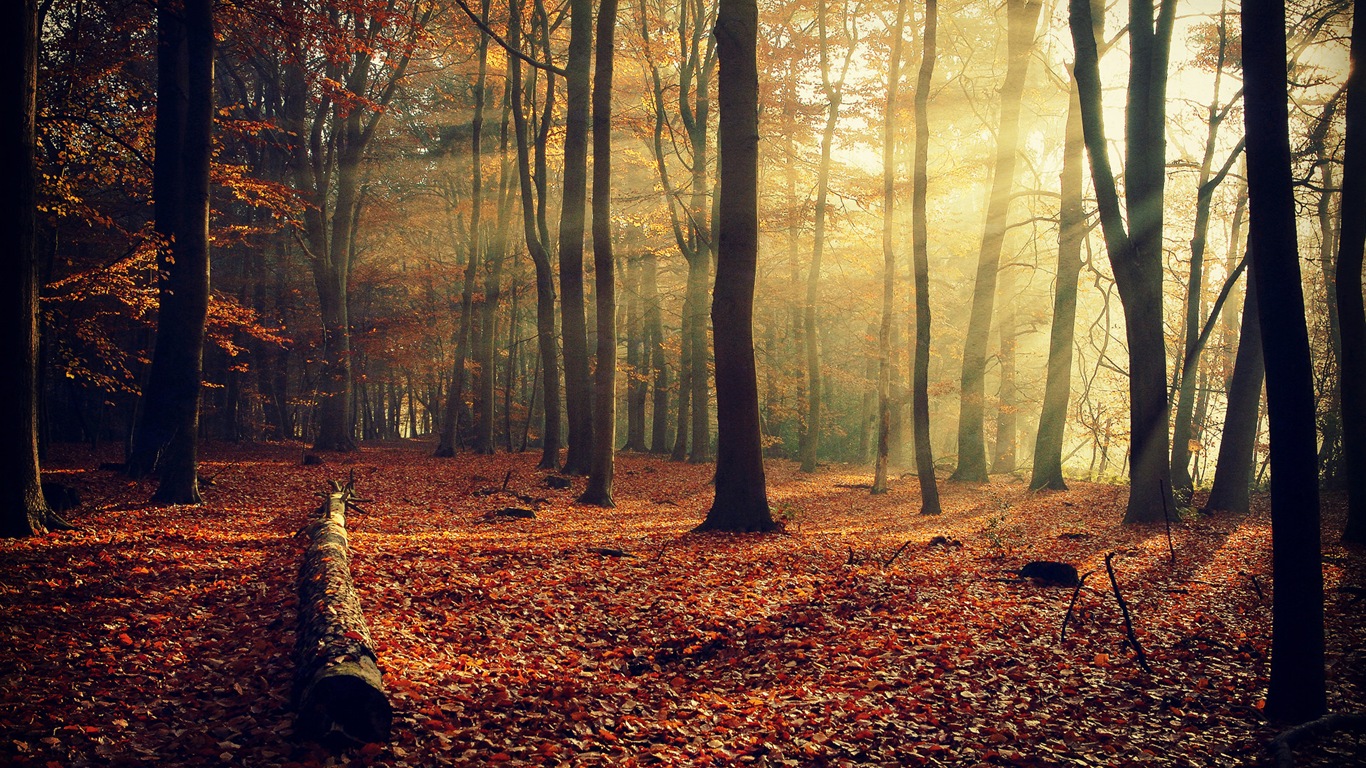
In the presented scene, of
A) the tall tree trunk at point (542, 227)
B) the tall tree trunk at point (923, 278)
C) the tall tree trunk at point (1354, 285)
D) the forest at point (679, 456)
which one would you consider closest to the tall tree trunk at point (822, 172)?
the forest at point (679, 456)

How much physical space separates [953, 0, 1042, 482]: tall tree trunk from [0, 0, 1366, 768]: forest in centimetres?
13

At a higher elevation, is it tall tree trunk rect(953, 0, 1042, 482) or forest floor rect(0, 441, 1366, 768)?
tall tree trunk rect(953, 0, 1042, 482)

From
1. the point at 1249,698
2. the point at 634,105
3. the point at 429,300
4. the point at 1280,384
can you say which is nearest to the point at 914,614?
the point at 1249,698

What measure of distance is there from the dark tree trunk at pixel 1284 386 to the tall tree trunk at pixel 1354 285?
557 cm

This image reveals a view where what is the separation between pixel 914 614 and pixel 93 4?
19.6m

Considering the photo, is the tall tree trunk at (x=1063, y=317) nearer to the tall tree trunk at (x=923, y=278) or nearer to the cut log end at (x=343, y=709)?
the tall tree trunk at (x=923, y=278)

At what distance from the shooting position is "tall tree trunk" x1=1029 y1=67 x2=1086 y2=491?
55.8 feet

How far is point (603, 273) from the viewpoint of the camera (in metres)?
13.3

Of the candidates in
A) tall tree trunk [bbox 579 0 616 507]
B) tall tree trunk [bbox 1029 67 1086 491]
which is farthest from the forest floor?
tall tree trunk [bbox 1029 67 1086 491]

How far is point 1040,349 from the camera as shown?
34719 millimetres

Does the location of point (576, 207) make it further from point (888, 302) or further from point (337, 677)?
point (337, 677)

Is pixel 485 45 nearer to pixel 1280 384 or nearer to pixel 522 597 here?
pixel 522 597

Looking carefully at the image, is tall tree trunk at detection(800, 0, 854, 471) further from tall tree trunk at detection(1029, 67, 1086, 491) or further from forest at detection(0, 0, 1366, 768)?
tall tree trunk at detection(1029, 67, 1086, 491)

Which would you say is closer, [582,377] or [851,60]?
[582,377]
